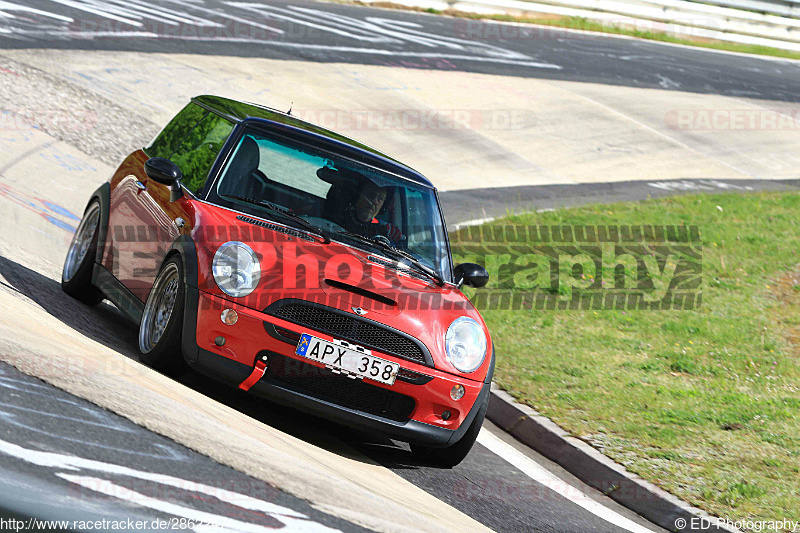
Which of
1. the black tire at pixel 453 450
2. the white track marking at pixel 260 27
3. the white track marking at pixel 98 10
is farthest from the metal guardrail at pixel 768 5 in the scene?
the black tire at pixel 453 450

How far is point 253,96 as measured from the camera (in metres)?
16.0

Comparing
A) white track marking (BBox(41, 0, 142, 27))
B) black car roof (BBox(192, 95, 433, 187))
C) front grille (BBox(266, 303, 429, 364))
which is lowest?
front grille (BBox(266, 303, 429, 364))

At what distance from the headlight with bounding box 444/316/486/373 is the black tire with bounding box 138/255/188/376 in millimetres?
1497

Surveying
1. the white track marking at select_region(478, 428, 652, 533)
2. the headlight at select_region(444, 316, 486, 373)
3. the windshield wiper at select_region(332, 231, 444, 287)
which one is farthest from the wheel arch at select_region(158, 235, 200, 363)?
the white track marking at select_region(478, 428, 652, 533)

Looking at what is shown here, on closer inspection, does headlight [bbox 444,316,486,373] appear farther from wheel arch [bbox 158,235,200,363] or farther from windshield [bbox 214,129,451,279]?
wheel arch [bbox 158,235,200,363]

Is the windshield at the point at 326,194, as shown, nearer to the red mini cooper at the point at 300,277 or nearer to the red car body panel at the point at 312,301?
the red mini cooper at the point at 300,277

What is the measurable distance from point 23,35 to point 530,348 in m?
10.8

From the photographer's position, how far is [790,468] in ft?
22.1

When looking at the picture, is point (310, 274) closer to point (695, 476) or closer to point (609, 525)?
point (609, 525)

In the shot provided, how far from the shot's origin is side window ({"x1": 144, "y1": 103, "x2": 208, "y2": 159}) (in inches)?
279

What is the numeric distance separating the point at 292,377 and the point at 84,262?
98.9 inches

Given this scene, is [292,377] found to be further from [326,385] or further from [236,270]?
[236,270]

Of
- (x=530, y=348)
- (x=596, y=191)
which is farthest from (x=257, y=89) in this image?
(x=530, y=348)

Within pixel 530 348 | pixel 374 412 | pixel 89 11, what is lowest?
pixel 530 348
